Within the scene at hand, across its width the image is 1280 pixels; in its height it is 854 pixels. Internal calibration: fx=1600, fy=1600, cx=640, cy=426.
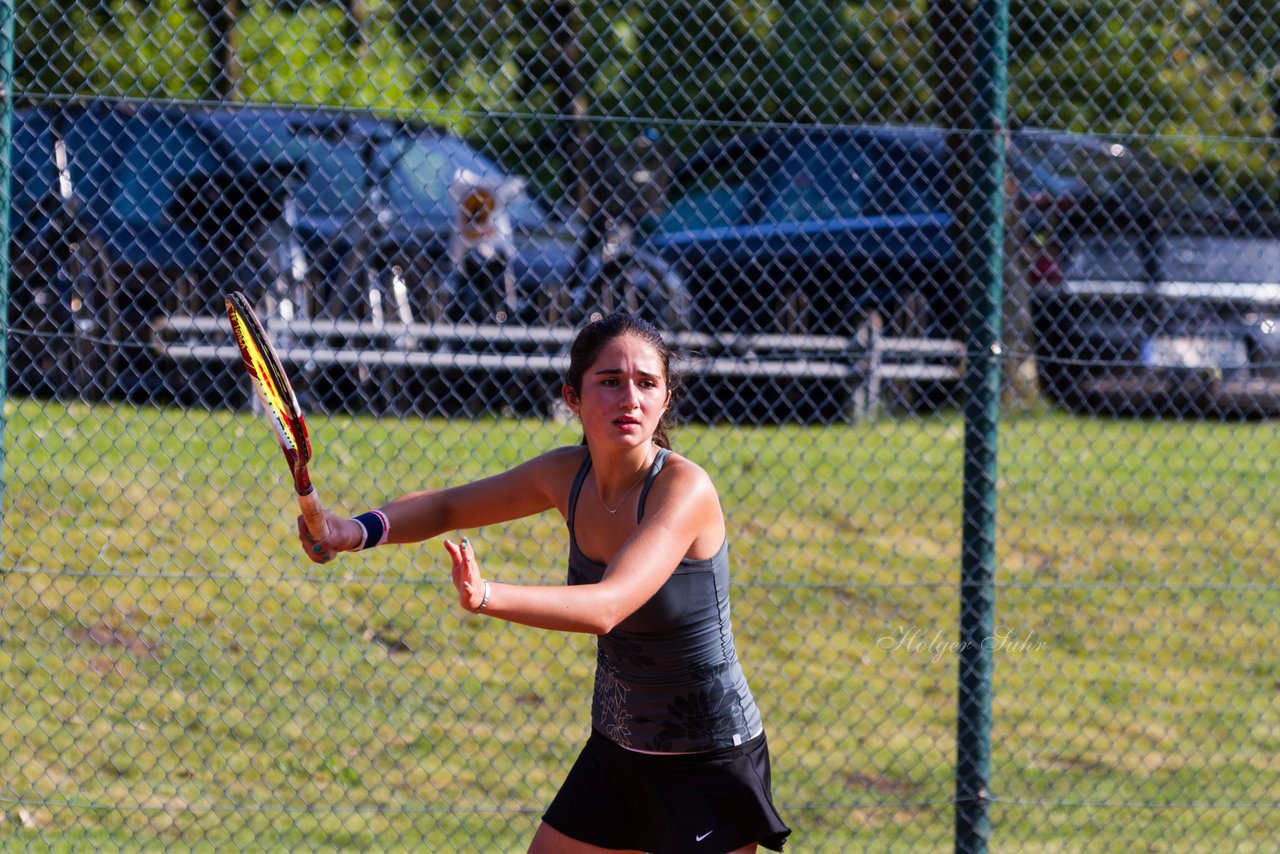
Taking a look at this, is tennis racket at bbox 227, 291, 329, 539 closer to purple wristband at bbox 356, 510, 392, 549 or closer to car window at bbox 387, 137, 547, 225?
purple wristband at bbox 356, 510, 392, 549

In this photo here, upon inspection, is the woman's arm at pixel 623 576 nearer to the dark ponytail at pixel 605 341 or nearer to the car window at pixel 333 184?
the dark ponytail at pixel 605 341

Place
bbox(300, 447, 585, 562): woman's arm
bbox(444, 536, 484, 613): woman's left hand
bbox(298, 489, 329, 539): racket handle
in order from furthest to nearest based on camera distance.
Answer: bbox(300, 447, 585, 562): woman's arm < bbox(298, 489, 329, 539): racket handle < bbox(444, 536, 484, 613): woman's left hand

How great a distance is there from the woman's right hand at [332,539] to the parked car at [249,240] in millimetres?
4122

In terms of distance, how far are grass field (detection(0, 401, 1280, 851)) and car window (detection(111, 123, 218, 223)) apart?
1.20 meters

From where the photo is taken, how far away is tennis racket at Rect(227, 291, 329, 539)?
3.08 meters

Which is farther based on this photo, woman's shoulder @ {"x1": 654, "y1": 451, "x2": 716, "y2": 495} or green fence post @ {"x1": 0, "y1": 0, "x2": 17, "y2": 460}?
green fence post @ {"x1": 0, "y1": 0, "x2": 17, "y2": 460}

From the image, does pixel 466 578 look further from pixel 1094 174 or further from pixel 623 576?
pixel 1094 174

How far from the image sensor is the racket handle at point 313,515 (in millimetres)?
3023

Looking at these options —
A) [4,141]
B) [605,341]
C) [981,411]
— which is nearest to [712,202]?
[981,411]

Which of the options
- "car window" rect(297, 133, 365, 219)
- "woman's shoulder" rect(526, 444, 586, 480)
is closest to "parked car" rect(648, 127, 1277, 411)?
"car window" rect(297, 133, 365, 219)

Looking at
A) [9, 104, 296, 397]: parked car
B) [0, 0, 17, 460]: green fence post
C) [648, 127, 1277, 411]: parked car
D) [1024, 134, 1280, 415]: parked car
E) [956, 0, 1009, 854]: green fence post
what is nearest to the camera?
[0, 0, 17, 460]: green fence post

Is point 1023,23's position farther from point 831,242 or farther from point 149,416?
point 149,416

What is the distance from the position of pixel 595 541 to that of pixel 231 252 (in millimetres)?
5057

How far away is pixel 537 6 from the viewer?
9.10m
